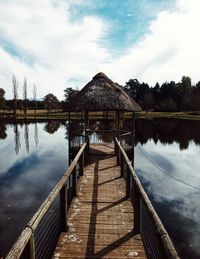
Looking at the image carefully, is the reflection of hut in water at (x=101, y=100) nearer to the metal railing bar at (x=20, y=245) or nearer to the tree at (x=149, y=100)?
the metal railing bar at (x=20, y=245)

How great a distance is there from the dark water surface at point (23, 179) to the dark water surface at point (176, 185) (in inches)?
253

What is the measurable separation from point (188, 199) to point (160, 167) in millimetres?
7647

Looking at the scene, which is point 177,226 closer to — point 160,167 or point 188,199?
point 188,199

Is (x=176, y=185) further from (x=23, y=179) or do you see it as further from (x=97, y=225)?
(x=97, y=225)

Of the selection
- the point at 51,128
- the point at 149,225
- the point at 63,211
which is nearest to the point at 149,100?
the point at 51,128

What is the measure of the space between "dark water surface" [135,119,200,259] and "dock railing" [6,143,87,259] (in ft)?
15.7

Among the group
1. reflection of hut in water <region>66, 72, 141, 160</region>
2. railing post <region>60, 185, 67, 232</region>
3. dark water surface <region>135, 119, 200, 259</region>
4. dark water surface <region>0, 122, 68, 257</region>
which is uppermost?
reflection of hut in water <region>66, 72, 141, 160</region>

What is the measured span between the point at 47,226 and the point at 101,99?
8.93m

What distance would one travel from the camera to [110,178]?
1121 cm

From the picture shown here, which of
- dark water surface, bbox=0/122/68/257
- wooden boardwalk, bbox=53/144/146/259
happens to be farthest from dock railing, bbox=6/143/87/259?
dark water surface, bbox=0/122/68/257

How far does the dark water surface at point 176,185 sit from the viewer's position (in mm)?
11027

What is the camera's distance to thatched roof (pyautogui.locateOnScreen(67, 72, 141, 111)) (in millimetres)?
16938

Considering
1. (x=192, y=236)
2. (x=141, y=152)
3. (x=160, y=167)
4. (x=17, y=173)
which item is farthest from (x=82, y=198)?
(x=141, y=152)

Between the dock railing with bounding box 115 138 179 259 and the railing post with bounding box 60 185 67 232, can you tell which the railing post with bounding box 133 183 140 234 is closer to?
the dock railing with bounding box 115 138 179 259
